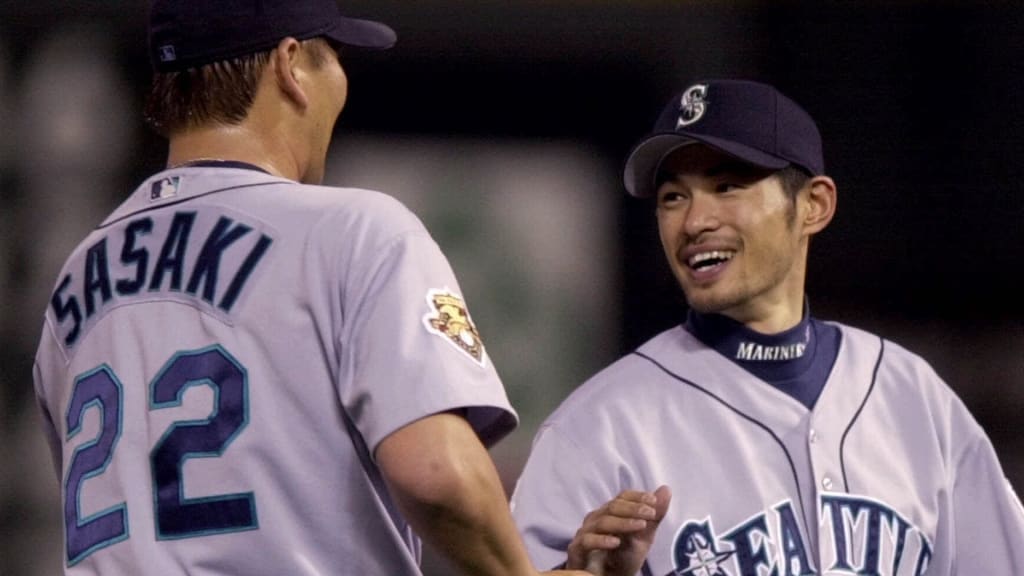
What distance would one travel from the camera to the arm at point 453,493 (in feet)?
7.35

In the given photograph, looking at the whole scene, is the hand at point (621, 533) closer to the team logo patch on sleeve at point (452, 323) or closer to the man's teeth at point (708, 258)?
the team logo patch on sleeve at point (452, 323)

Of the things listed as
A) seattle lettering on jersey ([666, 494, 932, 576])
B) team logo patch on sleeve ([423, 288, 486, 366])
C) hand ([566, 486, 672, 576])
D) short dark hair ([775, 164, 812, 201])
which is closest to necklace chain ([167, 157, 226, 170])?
team logo patch on sleeve ([423, 288, 486, 366])

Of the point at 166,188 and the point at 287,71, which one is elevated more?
the point at 287,71

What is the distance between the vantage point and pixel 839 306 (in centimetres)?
609

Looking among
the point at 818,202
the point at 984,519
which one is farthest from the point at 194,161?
the point at 984,519

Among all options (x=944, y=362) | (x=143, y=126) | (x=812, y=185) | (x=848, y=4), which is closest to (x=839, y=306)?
(x=944, y=362)

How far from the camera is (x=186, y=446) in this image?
7.73ft

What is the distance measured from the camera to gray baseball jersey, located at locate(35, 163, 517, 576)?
2336 millimetres

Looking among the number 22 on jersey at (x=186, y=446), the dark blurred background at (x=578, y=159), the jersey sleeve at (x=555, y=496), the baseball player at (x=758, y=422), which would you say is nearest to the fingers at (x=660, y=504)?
the baseball player at (x=758, y=422)

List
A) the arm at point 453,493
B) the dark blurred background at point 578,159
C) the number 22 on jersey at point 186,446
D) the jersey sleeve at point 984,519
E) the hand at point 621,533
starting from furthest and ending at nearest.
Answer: the dark blurred background at point 578,159 < the jersey sleeve at point 984,519 < the hand at point 621,533 < the number 22 on jersey at point 186,446 < the arm at point 453,493

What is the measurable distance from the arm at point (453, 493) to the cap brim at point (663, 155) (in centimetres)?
105

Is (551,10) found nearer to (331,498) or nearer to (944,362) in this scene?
(944,362)

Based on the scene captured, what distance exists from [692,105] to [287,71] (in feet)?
3.16

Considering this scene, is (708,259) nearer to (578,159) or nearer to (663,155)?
(663,155)
